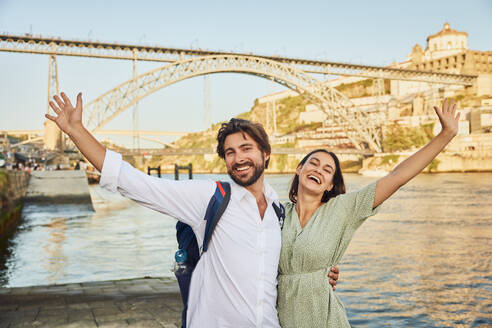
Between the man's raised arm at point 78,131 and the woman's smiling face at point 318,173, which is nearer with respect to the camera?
the man's raised arm at point 78,131

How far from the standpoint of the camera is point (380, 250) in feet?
35.8

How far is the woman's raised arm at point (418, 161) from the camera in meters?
2.04

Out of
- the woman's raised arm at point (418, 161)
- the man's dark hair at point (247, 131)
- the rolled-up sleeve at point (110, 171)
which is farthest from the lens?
the woman's raised arm at point (418, 161)

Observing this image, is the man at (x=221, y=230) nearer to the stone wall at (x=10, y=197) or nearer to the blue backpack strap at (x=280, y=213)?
the blue backpack strap at (x=280, y=213)

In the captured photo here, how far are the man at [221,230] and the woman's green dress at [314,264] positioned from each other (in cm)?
12

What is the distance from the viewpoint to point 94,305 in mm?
4773

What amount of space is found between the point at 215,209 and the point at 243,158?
23cm

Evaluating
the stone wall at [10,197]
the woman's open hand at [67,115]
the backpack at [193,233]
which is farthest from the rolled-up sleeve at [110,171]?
the stone wall at [10,197]

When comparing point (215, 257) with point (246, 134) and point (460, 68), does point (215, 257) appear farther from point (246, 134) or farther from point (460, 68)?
point (460, 68)

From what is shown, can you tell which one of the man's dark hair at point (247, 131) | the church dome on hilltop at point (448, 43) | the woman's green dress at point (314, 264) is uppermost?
the church dome on hilltop at point (448, 43)

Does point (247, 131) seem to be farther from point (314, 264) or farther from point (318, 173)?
point (314, 264)

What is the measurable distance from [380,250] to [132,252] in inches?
205

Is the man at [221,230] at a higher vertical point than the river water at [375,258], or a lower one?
higher

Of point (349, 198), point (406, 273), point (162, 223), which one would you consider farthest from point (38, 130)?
point (349, 198)
